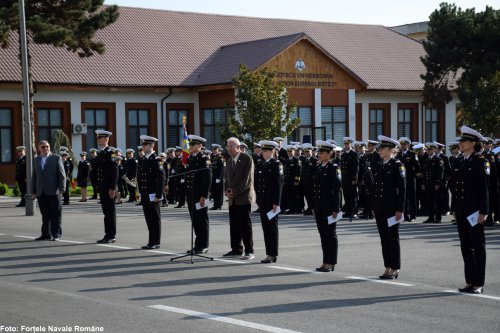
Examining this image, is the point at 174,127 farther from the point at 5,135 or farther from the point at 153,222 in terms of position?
the point at 153,222

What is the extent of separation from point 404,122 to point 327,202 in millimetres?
38519

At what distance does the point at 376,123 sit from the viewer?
48094 mm

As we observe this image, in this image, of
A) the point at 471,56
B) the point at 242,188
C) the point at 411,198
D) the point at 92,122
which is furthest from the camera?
the point at 471,56

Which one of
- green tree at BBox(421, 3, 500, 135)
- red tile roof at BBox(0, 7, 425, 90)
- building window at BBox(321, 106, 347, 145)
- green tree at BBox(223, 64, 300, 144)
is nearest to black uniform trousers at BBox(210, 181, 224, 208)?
green tree at BBox(223, 64, 300, 144)

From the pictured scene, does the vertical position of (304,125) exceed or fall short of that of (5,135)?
it exceeds it

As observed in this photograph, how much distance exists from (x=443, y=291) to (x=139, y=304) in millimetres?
3675

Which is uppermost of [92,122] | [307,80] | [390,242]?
[307,80]

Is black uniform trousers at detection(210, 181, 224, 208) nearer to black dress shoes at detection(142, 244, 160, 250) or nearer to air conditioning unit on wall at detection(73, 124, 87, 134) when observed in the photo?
black dress shoes at detection(142, 244, 160, 250)

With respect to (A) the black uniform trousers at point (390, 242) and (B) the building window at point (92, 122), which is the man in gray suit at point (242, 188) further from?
(B) the building window at point (92, 122)

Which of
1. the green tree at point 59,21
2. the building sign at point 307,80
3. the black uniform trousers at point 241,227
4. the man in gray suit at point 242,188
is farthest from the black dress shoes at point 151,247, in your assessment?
the building sign at point 307,80

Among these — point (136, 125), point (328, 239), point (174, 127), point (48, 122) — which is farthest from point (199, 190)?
point (174, 127)

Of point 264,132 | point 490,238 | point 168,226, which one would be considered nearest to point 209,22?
point 264,132

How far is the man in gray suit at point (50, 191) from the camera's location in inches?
635

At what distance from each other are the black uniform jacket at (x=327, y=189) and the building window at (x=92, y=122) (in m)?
30.3
